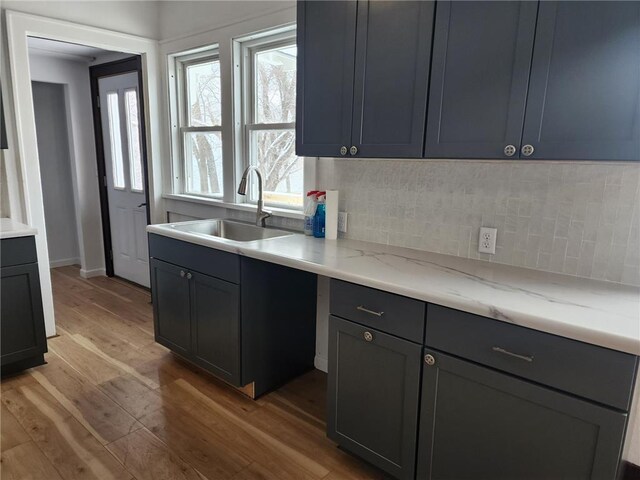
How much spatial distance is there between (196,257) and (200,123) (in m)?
1.52

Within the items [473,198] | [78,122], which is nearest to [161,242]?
[473,198]

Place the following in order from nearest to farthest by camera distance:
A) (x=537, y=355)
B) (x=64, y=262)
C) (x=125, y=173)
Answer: (x=537, y=355)
(x=125, y=173)
(x=64, y=262)

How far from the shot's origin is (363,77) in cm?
189

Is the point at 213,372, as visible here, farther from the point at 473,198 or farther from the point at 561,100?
the point at 561,100

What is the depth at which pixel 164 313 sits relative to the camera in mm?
2746

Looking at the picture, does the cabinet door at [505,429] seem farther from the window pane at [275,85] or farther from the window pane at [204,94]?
the window pane at [204,94]

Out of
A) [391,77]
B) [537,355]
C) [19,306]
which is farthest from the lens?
[19,306]

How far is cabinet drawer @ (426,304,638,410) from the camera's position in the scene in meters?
1.14

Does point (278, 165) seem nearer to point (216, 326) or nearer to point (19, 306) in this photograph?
point (216, 326)

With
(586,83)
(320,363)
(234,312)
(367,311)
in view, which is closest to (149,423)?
(234,312)

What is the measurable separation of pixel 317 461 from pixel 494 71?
178 centimetres

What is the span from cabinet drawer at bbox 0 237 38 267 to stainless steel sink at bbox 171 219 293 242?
0.81 m

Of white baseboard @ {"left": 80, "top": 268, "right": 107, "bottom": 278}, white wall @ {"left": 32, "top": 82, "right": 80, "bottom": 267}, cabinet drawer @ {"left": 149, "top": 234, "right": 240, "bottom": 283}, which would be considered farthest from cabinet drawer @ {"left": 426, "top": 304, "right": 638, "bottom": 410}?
white wall @ {"left": 32, "top": 82, "right": 80, "bottom": 267}

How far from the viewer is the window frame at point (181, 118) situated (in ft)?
11.0
